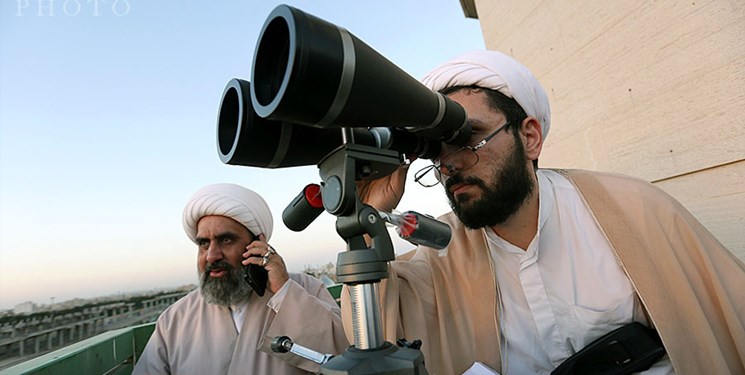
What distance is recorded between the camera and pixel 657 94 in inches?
74.3

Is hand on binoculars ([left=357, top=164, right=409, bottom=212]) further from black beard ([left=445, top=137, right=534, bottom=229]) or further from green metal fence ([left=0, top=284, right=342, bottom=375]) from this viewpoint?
green metal fence ([left=0, top=284, right=342, bottom=375])

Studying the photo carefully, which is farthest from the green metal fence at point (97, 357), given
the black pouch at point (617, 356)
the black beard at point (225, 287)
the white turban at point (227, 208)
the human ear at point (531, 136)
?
the human ear at point (531, 136)

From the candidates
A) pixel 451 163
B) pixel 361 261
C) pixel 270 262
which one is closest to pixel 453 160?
pixel 451 163

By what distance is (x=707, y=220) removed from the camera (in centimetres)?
176

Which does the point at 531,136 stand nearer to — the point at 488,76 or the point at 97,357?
the point at 488,76

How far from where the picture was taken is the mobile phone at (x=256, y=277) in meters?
1.84

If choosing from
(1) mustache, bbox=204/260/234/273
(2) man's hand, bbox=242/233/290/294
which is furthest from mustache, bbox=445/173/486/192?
(1) mustache, bbox=204/260/234/273

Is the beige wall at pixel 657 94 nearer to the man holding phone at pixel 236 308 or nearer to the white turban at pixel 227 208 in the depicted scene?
the man holding phone at pixel 236 308

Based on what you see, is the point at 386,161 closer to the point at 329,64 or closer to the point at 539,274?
the point at 329,64

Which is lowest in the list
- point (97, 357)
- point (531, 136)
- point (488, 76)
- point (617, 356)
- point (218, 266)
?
point (617, 356)

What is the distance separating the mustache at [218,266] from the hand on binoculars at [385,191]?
135 centimetres

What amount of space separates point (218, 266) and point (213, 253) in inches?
3.7

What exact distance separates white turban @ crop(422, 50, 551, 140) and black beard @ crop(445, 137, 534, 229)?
172 mm

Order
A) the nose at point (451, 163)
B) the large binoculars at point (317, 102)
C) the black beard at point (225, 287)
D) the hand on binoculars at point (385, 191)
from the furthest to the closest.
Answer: the black beard at point (225, 287) < the nose at point (451, 163) < the hand on binoculars at point (385, 191) < the large binoculars at point (317, 102)
